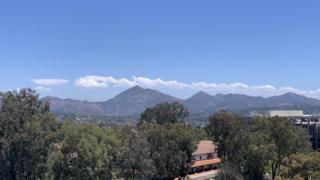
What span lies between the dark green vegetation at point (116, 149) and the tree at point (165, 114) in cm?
2301

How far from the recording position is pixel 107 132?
5772 cm

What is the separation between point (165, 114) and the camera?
291ft

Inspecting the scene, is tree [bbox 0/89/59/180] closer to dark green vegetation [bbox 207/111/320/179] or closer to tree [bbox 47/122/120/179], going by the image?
tree [bbox 47/122/120/179]

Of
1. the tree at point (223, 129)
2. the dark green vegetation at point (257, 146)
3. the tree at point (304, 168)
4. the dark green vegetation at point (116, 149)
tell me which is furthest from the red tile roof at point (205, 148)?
the tree at point (304, 168)

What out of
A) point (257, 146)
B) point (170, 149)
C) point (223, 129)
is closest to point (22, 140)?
point (170, 149)

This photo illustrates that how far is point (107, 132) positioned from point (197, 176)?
74.2ft

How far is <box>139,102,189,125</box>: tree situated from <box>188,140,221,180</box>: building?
6898 mm

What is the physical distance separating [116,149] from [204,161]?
33.4 meters

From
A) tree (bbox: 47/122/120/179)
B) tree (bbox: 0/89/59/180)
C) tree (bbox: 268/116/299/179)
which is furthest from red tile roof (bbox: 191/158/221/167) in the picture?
tree (bbox: 0/89/59/180)

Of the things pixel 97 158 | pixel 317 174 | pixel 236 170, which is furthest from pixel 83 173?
pixel 317 174

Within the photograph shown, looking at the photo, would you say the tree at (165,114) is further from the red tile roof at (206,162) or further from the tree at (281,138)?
the tree at (281,138)

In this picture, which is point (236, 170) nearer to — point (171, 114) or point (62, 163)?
point (62, 163)

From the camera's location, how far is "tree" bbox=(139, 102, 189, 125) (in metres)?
88.7

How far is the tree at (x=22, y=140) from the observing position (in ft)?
173
